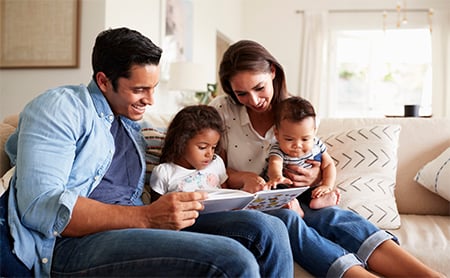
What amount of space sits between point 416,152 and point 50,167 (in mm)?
1607

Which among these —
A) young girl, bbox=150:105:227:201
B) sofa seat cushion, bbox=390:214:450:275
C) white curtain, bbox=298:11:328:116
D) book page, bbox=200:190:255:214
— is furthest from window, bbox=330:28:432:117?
book page, bbox=200:190:255:214

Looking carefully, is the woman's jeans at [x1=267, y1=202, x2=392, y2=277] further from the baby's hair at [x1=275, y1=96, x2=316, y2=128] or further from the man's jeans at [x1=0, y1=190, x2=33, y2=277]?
the man's jeans at [x1=0, y1=190, x2=33, y2=277]

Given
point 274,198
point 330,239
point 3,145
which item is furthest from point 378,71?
point 3,145

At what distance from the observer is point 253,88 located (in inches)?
72.0

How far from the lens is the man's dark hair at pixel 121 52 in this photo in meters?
1.45

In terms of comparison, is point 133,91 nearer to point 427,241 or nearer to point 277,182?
point 277,182

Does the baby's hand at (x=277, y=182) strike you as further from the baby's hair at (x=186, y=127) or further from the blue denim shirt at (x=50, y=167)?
the blue denim shirt at (x=50, y=167)

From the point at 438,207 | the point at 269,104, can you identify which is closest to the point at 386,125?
the point at 438,207

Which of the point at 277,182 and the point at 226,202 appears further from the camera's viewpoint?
the point at 277,182

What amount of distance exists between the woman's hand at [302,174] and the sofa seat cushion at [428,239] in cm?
36

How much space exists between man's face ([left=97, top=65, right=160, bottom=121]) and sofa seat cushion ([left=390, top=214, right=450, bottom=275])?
101 cm

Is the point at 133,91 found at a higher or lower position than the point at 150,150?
higher

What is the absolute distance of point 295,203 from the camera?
1.72 meters

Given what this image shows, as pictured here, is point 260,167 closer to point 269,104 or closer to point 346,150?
point 269,104
